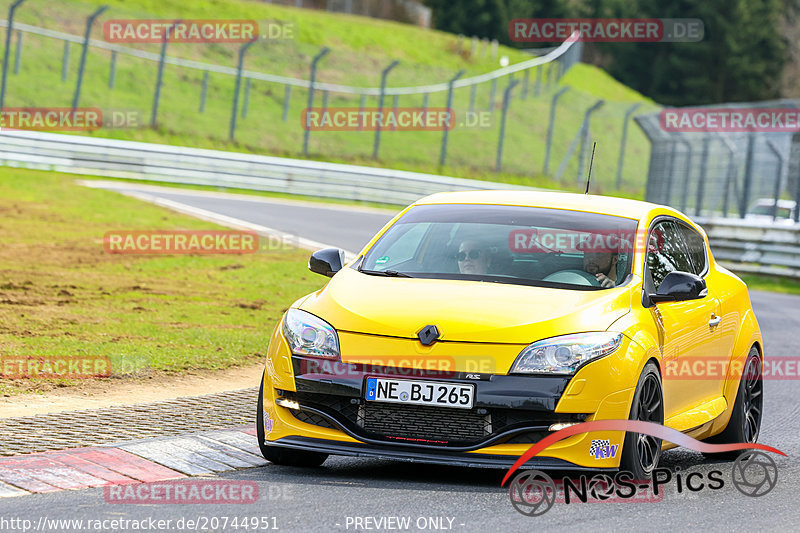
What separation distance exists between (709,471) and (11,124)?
27.7 meters

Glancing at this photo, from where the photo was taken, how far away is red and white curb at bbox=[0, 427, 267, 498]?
6.43m

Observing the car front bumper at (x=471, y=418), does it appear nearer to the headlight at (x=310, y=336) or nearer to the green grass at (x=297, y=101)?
the headlight at (x=310, y=336)

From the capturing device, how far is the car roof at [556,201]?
7984 millimetres

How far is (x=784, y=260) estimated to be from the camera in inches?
963

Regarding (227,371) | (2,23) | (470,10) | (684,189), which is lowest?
(227,371)

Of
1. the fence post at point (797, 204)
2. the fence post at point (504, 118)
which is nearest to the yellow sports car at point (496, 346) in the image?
the fence post at point (797, 204)

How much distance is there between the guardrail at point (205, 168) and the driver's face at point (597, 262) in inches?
918

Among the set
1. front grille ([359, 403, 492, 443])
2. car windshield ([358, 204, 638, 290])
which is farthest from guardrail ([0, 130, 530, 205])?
front grille ([359, 403, 492, 443])

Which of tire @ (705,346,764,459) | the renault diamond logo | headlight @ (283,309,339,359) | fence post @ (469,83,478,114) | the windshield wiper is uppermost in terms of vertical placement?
fence post @ (469,83,478,114)

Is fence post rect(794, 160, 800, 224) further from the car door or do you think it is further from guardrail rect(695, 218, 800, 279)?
the car door

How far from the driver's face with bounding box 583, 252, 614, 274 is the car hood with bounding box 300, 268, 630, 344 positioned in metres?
0.31

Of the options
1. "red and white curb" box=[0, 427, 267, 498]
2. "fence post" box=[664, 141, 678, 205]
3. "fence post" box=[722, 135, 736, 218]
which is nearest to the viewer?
"red and white curb" box=[0, 427, 267, 498]

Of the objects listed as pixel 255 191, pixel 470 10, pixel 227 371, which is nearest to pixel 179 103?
pixel 255 191

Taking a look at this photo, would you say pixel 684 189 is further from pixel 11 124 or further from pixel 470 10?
pixel 470 10
